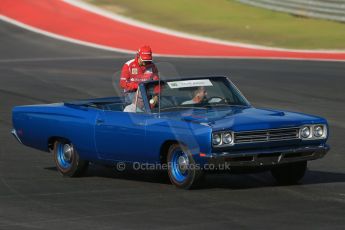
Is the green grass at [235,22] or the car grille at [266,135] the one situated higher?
the green grass at [235,22]

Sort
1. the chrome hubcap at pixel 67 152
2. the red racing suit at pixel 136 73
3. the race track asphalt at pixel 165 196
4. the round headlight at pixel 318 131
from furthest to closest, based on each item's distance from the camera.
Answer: the red racing suit at pixel 136 73, the chrome hubcap at pixel 67 152, the round headlight at pixel 318 131, the race track asphalt at pixel 165 196

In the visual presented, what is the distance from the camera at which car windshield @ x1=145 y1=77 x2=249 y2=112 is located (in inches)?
437

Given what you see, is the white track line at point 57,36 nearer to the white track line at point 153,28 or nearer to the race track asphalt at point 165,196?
the white track line at point 153,28

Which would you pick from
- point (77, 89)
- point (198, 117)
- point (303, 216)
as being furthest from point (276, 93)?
point (303, 216)

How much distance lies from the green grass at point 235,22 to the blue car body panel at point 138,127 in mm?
17632

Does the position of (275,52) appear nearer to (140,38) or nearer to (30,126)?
(140,38)

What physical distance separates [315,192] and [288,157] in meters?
0.47

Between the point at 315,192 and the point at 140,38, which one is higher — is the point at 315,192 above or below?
below

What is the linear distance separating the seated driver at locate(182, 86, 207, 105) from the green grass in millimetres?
17697

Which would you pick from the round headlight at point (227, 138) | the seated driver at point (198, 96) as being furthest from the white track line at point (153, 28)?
the round headlight at point (227, 138)

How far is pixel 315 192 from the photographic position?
10039mm

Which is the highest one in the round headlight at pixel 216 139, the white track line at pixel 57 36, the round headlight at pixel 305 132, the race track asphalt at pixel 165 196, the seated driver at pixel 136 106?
the white track line at pixel 57 36

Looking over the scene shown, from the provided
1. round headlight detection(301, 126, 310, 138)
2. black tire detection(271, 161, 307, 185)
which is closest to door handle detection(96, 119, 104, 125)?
black tire detection(271, 161, 307, 185)

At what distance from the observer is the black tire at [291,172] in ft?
35.1
